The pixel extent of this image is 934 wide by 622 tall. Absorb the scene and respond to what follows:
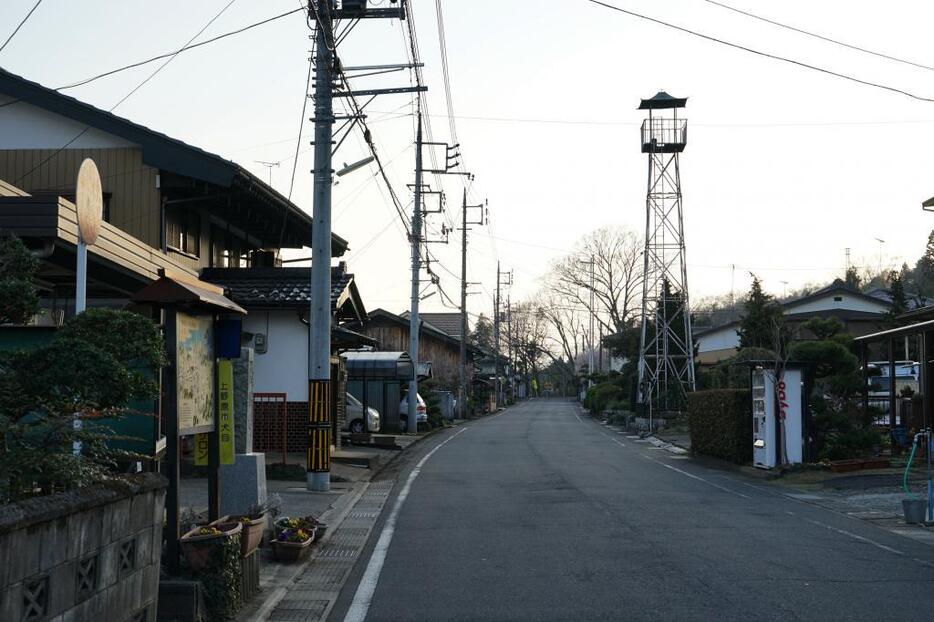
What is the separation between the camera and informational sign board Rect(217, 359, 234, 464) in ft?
31.3

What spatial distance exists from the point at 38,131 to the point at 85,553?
55.2ft

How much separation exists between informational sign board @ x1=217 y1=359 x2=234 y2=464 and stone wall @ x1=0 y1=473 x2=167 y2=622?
2.80 m

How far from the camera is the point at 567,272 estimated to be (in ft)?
256

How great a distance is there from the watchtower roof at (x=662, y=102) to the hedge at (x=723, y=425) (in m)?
15.9

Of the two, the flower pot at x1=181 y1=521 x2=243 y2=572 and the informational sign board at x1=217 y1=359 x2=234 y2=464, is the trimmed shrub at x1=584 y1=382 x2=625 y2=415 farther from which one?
the flower pot at x1=181 y1=521 x2=243 y2=572

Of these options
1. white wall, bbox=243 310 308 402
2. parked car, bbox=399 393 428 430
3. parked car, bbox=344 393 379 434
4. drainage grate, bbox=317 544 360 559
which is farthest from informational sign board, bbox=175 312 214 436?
parked car, bbox=399 393 428 430

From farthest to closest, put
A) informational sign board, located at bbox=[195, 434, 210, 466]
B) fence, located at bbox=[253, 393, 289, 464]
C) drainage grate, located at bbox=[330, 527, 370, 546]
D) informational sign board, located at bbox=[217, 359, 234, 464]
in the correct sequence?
fence, located at bbox=[253, 393, 289, 464] → drainage grate, located at bbox=[330, 527, 370, 546] → informational sign board, located at bbox=[195, 434, 210, 466] → informational sign board, located at bbox=[217, 359, 234, 464]

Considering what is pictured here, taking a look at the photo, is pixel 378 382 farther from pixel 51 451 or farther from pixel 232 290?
pixel 51 451

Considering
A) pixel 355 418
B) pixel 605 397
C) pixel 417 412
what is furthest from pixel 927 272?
A: pixel 355 418

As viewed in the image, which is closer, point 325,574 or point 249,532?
point 249,532

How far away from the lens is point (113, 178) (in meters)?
19.8

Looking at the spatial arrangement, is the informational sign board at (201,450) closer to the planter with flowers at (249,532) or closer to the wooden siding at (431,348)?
the planter with flowers at (249,532)

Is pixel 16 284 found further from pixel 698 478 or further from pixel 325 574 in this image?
pixel 698 478

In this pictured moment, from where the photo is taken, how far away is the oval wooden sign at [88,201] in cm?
935
